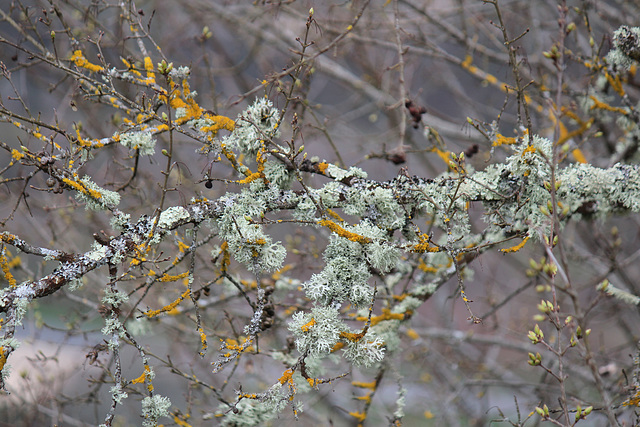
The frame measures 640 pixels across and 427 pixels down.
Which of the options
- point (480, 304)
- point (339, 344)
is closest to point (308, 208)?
point (339, 344)

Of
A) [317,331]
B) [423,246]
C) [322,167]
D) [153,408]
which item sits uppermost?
[322,167]

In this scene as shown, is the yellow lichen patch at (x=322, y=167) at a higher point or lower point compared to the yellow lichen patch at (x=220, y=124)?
lower

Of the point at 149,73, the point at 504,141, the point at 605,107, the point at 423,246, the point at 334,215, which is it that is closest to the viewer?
the point at 423,246

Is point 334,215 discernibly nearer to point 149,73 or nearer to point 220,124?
point 220,124

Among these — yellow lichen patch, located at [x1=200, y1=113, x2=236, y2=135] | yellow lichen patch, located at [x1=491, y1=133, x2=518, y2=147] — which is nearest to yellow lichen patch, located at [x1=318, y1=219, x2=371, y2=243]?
yellow lichen patch, located at [x1=200, y1=113, x2=236, y2=135]

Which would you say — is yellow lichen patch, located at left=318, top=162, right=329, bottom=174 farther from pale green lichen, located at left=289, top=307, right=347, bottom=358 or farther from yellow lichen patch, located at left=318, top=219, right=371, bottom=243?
pale green lichen, located at left=289, top=307, right=347, bottom=358

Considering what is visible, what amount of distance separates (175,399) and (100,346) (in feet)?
17.1

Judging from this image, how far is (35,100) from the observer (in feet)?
24.6

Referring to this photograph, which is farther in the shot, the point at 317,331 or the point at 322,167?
the point at 322,167

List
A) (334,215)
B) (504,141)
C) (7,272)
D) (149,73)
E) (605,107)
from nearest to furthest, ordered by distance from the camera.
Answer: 1. (7,272)
2. (334,215)
3. (149,73)
4. (504,141)
5. (605,107)

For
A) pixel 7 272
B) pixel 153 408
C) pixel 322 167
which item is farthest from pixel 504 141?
pixel 7 272

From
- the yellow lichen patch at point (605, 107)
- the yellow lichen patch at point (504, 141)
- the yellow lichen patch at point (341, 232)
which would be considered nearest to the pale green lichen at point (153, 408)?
the yellow lichen patch at point (341, 232)

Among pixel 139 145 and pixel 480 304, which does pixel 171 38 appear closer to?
pixel 139 145

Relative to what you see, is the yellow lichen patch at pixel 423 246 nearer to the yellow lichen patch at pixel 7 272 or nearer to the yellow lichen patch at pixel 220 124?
the yellow lichen patch at pixel 220 124
